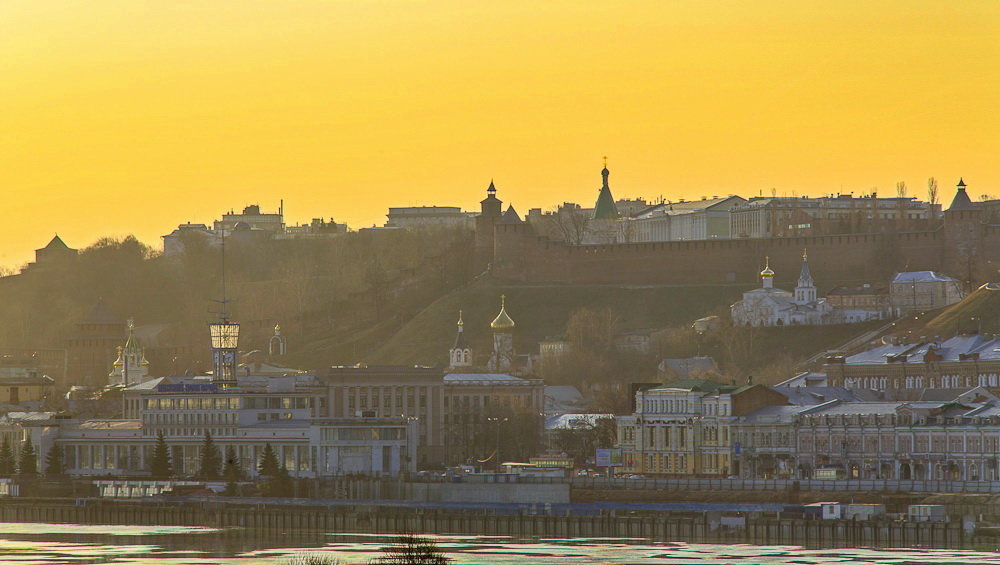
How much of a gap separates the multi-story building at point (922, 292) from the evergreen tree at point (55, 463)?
6992 centimetres

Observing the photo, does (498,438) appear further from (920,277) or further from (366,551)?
(920,277)

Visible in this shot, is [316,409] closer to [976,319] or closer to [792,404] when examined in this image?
[792,404]

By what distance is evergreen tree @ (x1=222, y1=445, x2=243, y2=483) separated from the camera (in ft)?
443

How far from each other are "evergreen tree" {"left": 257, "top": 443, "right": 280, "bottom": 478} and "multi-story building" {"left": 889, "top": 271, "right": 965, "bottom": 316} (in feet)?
229

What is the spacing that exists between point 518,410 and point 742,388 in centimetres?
2717

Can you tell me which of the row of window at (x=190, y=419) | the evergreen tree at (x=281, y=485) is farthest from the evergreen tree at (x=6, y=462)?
the evergreen tree at (x=281, y=485)

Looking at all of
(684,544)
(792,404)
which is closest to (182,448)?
(792,404)

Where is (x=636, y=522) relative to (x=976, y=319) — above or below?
below

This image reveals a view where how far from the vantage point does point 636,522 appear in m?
114

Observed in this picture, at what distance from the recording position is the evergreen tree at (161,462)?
140 m

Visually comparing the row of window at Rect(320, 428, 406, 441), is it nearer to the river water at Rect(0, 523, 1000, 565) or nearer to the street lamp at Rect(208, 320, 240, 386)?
the river water at Rect(0, 523, 1000, 565)

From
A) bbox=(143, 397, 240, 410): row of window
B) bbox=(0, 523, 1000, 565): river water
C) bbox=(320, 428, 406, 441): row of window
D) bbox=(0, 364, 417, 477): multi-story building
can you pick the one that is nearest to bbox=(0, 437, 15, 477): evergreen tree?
bbox=(0, 364, 417, 477): multi-story building

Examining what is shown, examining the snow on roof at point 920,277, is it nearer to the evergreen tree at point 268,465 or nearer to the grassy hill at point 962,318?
the grassy hill at point 962,318

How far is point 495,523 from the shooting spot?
117438mm
